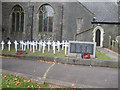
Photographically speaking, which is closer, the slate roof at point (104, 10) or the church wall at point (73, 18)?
the church wall at point (73, 18)

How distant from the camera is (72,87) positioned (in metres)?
4.72

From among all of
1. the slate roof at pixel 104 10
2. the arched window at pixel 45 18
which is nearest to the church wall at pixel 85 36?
the slate roof at pixel 104 10

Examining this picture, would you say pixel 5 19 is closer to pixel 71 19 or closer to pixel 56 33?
pixel 56 33

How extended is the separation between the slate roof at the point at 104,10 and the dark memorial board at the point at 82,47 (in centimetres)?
964

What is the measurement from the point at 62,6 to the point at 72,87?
46.1ft

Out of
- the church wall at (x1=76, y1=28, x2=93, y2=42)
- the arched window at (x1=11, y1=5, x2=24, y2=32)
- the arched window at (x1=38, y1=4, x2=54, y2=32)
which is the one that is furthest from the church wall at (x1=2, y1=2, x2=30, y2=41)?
the church wall at (x1=76, y1=28, x2=93, y2=42)

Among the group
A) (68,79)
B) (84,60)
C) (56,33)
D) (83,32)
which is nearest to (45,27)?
(56,33)

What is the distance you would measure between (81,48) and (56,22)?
8.18 metres

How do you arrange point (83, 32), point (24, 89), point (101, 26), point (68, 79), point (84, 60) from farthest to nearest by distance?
point (101, 26) < point (83, 32) < point (84, 60) < point (68, 79) < point (24, 89)

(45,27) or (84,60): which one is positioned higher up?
(45,27)

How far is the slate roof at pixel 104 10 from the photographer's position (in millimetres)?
18750

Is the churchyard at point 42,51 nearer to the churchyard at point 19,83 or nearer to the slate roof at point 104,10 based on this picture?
the churchyard at point 19,83

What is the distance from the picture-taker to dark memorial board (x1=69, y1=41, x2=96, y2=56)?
32.3 ft

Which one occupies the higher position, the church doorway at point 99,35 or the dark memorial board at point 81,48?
the church doorway at point 99,35
